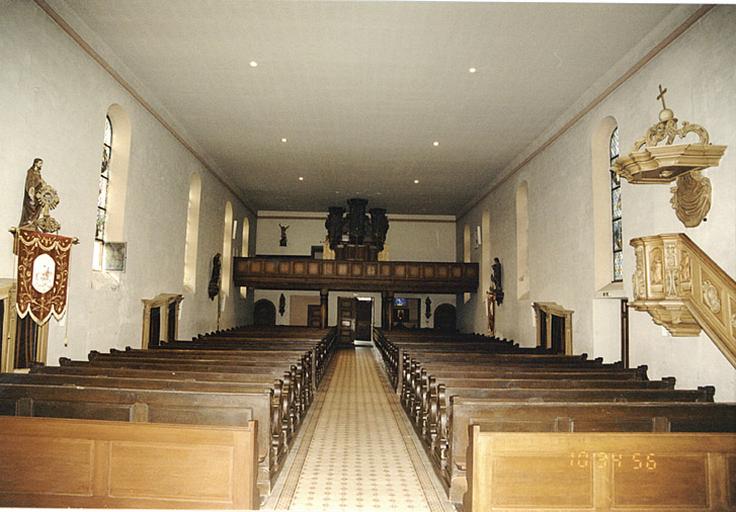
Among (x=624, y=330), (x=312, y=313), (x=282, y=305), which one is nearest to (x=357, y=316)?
(x=312, y=313)

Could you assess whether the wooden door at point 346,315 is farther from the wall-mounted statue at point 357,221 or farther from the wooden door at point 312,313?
the wall-mounted statue at point 357,221

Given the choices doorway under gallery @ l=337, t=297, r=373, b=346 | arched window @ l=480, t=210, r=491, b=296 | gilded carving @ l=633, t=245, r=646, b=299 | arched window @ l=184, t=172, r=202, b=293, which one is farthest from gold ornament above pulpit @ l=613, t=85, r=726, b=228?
doorway under gallery @ l=337, t=297, r=373, b=346

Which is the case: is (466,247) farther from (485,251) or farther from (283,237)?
(283,237)

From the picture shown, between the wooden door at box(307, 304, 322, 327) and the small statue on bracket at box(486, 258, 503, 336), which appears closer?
the small statue on bracket at box(486, 258, 503, 336)

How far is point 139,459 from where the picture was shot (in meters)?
3.90

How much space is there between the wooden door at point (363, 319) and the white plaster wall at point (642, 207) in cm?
1060

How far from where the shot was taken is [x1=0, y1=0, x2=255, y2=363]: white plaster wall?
656cm

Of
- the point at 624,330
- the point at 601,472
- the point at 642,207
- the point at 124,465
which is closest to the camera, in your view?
the point at 601,472

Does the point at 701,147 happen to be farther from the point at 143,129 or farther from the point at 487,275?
the point at 487,275

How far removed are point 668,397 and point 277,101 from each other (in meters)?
8.38

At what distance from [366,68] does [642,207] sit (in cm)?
492

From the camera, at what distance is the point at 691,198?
679 centimetres

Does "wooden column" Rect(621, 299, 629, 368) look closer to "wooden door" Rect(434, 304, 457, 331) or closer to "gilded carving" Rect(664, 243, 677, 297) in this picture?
"gilded carving" Rect(664, 243, 677, 297)

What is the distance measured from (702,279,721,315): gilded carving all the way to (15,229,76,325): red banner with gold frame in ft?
23.5
